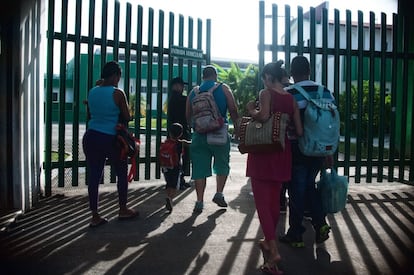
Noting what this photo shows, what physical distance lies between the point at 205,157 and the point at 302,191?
1635mm

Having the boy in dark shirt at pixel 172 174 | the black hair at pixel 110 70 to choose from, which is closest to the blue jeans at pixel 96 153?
the black hair at pixel 110 70

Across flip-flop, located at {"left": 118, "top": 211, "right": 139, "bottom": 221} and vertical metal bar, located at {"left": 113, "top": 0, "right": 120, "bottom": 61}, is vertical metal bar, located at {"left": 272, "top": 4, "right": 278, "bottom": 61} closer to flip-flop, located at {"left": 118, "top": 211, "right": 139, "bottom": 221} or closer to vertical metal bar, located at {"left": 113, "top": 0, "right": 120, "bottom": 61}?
vertical metal bar, located at {"left": 113, "top": 0, "right": 120, "bottom": 61}

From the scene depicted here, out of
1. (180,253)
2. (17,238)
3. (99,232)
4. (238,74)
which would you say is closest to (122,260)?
(180,253)

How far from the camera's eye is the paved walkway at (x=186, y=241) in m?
3.63

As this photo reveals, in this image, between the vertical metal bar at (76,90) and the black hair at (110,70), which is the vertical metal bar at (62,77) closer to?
the vertical metal bar at (76,90)

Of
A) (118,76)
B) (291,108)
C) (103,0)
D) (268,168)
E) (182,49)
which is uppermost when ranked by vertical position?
(103,0)

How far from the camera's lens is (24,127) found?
5332 mm

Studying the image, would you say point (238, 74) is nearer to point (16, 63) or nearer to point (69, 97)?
point (16, 63)

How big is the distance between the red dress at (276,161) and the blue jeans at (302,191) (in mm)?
392

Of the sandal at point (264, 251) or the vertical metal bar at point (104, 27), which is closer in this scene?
the sandal at point (264, 251)

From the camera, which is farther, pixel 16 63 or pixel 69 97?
pixel 69 97

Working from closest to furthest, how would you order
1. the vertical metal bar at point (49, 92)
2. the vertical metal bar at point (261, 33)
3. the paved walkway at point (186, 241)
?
the paved walkway at point (186, 241) < the vertical metal bar at point (49, 92) < the vertical metal bar at point (261, 33)

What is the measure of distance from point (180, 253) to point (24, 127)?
8.66 feet

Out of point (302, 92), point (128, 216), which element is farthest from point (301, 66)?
point (128, 216)
